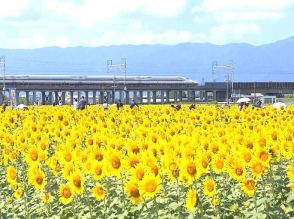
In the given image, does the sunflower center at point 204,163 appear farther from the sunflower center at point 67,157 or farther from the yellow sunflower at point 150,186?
the sunflower center at point 67,157

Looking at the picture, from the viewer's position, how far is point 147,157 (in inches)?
319

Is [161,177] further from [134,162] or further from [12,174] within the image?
[12,174]

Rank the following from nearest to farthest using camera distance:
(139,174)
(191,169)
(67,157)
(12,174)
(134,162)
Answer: (139,174) < (191,169) < (134,162) < (12,174) < (67,157)

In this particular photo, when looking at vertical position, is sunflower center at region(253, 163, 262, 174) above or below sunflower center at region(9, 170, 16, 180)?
above

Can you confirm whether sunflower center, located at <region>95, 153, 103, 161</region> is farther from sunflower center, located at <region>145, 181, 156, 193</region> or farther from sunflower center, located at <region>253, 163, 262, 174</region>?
sunflower center, located at <region>253, 163, 262, 174</region>

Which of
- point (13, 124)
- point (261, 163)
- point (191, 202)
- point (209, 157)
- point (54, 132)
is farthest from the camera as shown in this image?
point (13, 124)

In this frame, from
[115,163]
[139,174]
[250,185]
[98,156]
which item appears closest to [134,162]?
[115,163]

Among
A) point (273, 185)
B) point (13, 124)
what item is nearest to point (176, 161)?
point (273, 185)

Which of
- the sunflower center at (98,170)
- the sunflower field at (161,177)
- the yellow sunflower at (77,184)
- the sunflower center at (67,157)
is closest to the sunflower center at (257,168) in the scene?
the sunflower field at (161,177)

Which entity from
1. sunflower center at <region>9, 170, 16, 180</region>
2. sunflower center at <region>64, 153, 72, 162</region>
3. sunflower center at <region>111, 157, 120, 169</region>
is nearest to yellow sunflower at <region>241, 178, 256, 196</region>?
sunflower center at <region>111, 157, 120, 169</region>

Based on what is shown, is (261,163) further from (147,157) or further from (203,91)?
(203,91)

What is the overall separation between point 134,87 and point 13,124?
16720 centimetres

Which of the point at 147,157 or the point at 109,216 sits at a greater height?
the point at 147,157

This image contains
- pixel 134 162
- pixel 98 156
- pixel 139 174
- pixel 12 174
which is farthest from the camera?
pixel 12 174
